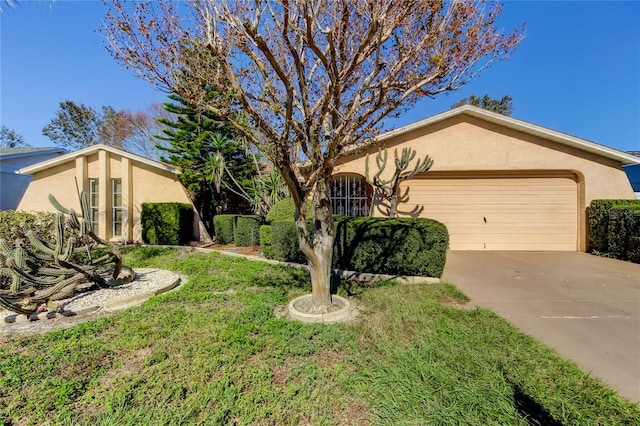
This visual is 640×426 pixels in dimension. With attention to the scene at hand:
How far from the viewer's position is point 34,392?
256 cm

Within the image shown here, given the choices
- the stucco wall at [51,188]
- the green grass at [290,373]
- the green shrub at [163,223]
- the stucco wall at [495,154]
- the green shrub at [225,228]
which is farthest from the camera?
the stucco wall at [51,188]

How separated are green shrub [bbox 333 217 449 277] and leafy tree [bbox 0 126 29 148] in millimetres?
38583

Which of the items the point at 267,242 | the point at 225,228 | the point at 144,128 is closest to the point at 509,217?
the point at 267,242

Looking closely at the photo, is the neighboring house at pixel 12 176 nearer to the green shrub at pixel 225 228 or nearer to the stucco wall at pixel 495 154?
the green shrub at pixel 225 228

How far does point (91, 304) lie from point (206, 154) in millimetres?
9545

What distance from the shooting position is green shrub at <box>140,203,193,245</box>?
1109 cm

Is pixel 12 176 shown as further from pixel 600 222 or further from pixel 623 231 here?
pixel 623 231

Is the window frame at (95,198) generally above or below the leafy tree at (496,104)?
below

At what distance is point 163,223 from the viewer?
437 inches

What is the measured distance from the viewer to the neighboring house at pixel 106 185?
38.3 ft

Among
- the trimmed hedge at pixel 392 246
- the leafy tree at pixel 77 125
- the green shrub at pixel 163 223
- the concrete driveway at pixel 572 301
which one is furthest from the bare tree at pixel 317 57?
the leafy tree at pixel 77 125

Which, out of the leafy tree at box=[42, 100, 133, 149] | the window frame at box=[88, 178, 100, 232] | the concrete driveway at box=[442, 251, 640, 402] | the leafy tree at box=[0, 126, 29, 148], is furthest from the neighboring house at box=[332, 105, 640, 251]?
the leafy tree at box=[0, 126, 29, 148]

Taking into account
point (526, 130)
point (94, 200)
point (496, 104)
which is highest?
point (496, 104)

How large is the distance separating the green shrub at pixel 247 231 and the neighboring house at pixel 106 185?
159 inches
